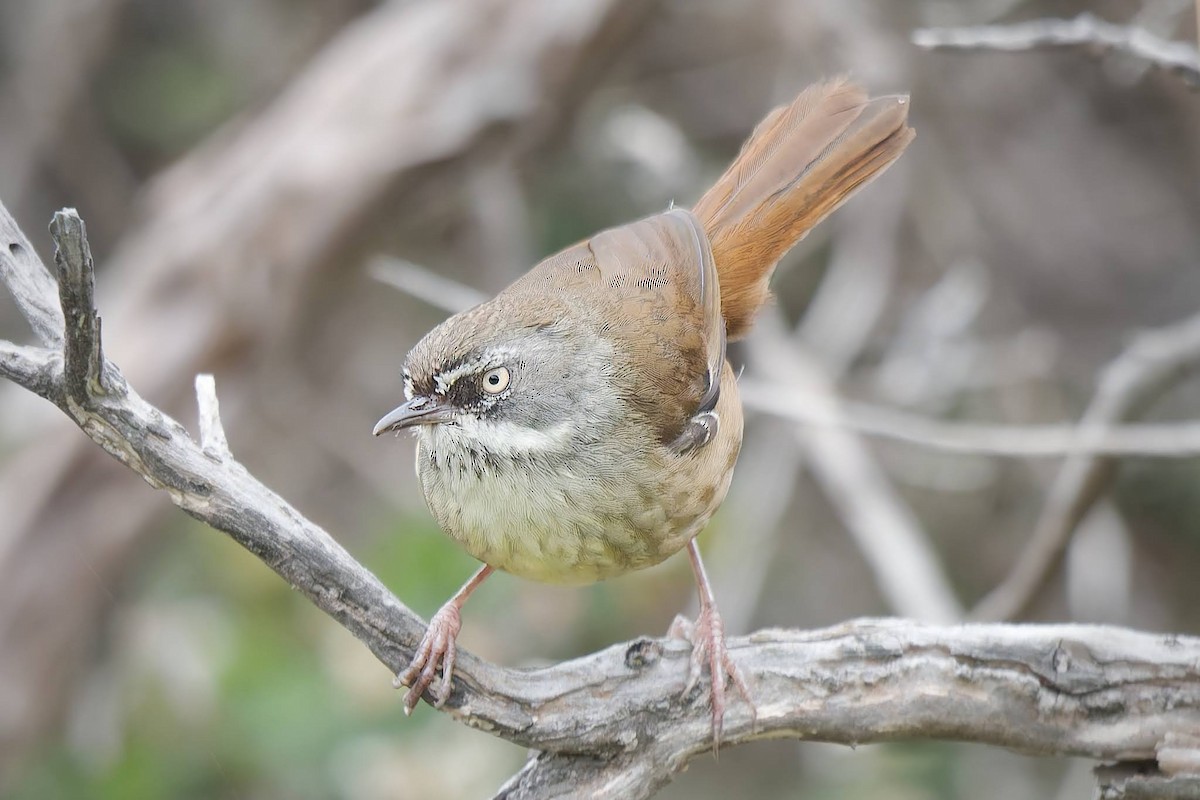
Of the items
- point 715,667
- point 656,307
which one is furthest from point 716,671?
point 656,307

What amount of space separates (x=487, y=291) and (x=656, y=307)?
125 inches

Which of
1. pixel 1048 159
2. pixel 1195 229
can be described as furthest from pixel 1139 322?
pixel 1048 159

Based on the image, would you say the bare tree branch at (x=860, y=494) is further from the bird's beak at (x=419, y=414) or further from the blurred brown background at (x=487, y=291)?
the bird's beak at (x=419, y=414)

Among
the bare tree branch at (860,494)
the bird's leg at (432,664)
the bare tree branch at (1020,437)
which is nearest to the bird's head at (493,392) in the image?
the bird's leg at (432,664)

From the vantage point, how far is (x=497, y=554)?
326 centimetres

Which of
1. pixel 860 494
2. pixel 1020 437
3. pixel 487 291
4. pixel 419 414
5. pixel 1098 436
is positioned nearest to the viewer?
pixel 419 414

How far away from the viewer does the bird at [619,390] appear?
3.25m

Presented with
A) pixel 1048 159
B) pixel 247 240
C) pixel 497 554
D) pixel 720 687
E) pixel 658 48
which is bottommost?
pixel 720 687

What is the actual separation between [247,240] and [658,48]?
276cm

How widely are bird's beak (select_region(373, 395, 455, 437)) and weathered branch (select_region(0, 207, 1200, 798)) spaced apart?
560 millimetres

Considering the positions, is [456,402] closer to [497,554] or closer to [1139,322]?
[497,554]

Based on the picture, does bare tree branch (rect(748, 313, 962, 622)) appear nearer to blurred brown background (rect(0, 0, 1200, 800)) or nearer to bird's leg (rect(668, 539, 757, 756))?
blurred brown background (rect(0, 0, 1200, 800))

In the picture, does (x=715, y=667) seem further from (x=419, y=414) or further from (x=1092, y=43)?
(x=1092, y=43)

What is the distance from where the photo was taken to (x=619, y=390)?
3.54 m
